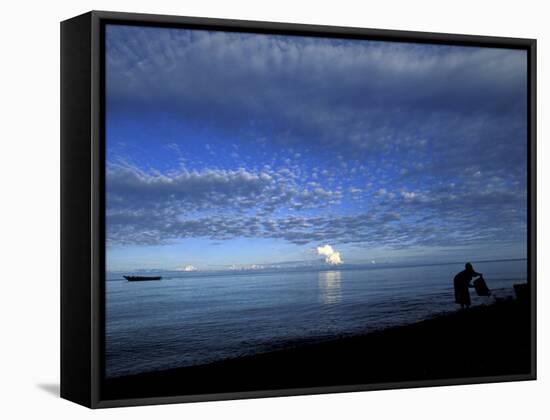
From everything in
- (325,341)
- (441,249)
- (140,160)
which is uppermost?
(140,160)

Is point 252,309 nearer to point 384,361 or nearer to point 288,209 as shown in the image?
point 288,209

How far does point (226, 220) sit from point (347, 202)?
1.26 metres

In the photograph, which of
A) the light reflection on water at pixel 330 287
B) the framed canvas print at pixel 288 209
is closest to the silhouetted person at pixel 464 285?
the framed canvas print at pixel 288 209

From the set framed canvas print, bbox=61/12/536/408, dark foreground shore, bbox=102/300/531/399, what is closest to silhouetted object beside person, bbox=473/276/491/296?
framed canvas print, bbox=61/12/536/408

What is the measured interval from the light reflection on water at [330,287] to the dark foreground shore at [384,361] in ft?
1.33

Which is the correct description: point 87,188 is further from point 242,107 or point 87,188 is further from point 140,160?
point 242,107

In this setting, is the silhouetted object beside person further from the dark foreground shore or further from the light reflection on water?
the light reflection on water

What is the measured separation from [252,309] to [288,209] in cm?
102

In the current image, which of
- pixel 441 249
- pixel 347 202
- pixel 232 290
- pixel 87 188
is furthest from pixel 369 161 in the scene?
pixel 87 188

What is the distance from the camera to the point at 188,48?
34.2 feet

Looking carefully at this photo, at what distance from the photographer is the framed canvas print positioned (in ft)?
33.4

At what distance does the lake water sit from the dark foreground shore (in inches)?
4.1

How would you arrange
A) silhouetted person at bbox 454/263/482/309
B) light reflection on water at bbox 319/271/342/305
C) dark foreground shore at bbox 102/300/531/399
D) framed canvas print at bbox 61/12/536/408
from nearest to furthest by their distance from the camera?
1. framed canvas print at bbox 61/12/536/408
2. dark foreground shore at bbox 102/300/531/399
3. light reflection on water at bbox 319/271/342/305
4. silhouetted person at bbox 454/263/482/309

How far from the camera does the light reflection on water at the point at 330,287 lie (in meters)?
11.0
